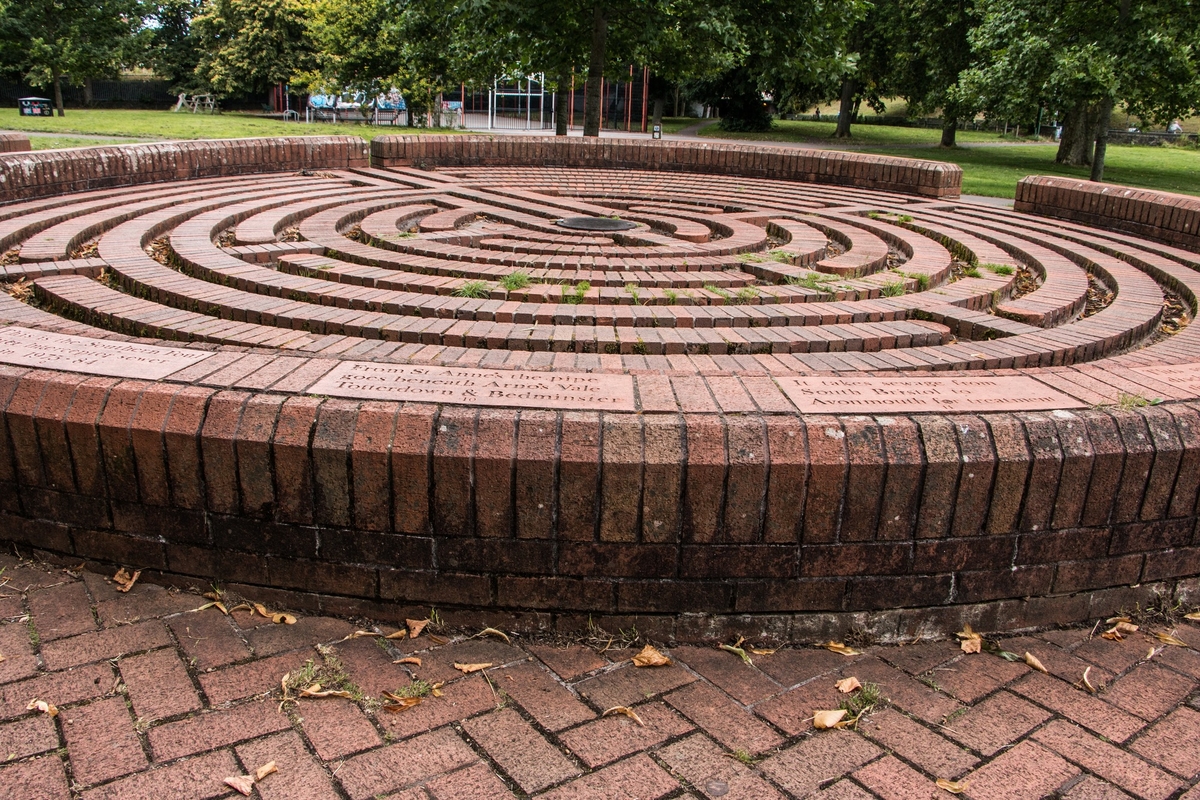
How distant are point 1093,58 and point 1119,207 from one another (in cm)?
875

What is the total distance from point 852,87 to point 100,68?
2285cm

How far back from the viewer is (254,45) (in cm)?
3397

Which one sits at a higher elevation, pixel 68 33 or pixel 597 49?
pixel 68 33

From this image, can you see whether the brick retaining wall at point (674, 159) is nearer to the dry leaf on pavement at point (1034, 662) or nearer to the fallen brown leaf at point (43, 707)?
the dry leaf on pavement at point (1034, 662)

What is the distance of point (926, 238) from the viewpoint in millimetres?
6816

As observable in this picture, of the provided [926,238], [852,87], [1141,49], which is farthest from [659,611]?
[852,87]

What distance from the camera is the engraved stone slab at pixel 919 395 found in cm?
251

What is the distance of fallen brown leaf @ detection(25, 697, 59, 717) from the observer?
200cm

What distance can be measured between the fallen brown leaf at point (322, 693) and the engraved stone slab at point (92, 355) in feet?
3.31

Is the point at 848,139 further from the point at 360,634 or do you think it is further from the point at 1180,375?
the point at 360,634

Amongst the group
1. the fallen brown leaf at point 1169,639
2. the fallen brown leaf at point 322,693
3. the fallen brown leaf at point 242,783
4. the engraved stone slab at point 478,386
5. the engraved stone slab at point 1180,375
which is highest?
the engraved stone slab at point 1180,375

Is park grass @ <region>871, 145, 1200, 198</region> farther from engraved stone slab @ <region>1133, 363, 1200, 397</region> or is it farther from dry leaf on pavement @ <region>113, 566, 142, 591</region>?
dry leaf on pavement @ <region>113, 566, 142, 591</region>

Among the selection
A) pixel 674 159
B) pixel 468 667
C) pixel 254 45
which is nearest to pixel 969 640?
pixel 468 667

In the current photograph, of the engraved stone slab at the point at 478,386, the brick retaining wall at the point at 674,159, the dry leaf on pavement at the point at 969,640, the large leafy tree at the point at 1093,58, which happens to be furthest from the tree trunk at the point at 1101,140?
the engraved stone slab at the point at 478,386
